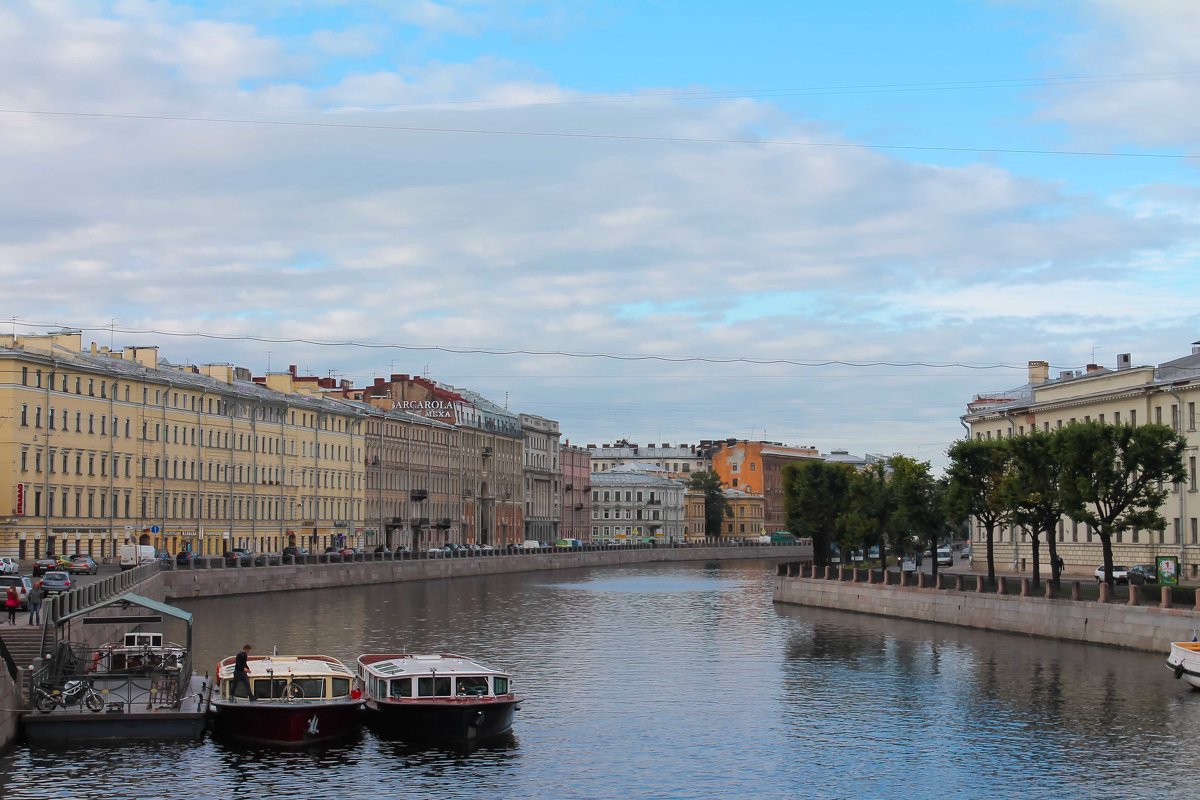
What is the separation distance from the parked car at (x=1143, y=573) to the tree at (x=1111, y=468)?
5956 millimetres

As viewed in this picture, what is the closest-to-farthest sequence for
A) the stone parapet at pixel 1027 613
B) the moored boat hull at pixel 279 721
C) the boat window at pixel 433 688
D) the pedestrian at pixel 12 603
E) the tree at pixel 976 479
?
the moored boat hull at pixel 279 721, the boat window at pixel 433 688, the pedestrian at pixel 12 603, the stone parapet at pixel 1027 613, the tree at pixel 976 479

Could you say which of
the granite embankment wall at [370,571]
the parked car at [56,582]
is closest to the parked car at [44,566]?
the granite embankment wall at [370,571]

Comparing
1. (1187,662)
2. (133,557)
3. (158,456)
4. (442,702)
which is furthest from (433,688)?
(158,456)

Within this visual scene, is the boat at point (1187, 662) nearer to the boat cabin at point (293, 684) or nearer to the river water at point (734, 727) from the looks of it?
the river water at point (734, 727)

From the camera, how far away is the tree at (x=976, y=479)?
63500 millimetres

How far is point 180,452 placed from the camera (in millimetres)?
93500

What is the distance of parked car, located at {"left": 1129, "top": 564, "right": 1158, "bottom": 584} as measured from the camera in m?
61.6

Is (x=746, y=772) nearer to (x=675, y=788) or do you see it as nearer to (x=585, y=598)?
(x=675, y=788)

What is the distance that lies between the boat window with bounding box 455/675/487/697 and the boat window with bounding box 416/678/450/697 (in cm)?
23

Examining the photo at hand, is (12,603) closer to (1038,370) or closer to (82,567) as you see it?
(82,567)

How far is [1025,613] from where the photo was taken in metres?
54.3

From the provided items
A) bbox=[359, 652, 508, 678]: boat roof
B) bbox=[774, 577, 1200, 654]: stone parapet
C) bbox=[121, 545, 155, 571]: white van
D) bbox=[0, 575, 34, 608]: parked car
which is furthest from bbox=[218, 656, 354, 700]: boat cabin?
bbox=[121, 545, 155, 571]: white van

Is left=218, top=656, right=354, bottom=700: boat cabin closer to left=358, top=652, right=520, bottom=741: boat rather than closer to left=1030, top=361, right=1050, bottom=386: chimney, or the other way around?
left=358, top=652, right=520, bottom=741: boat

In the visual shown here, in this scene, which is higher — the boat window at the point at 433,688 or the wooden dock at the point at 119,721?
the boat window at the point at 433,688
